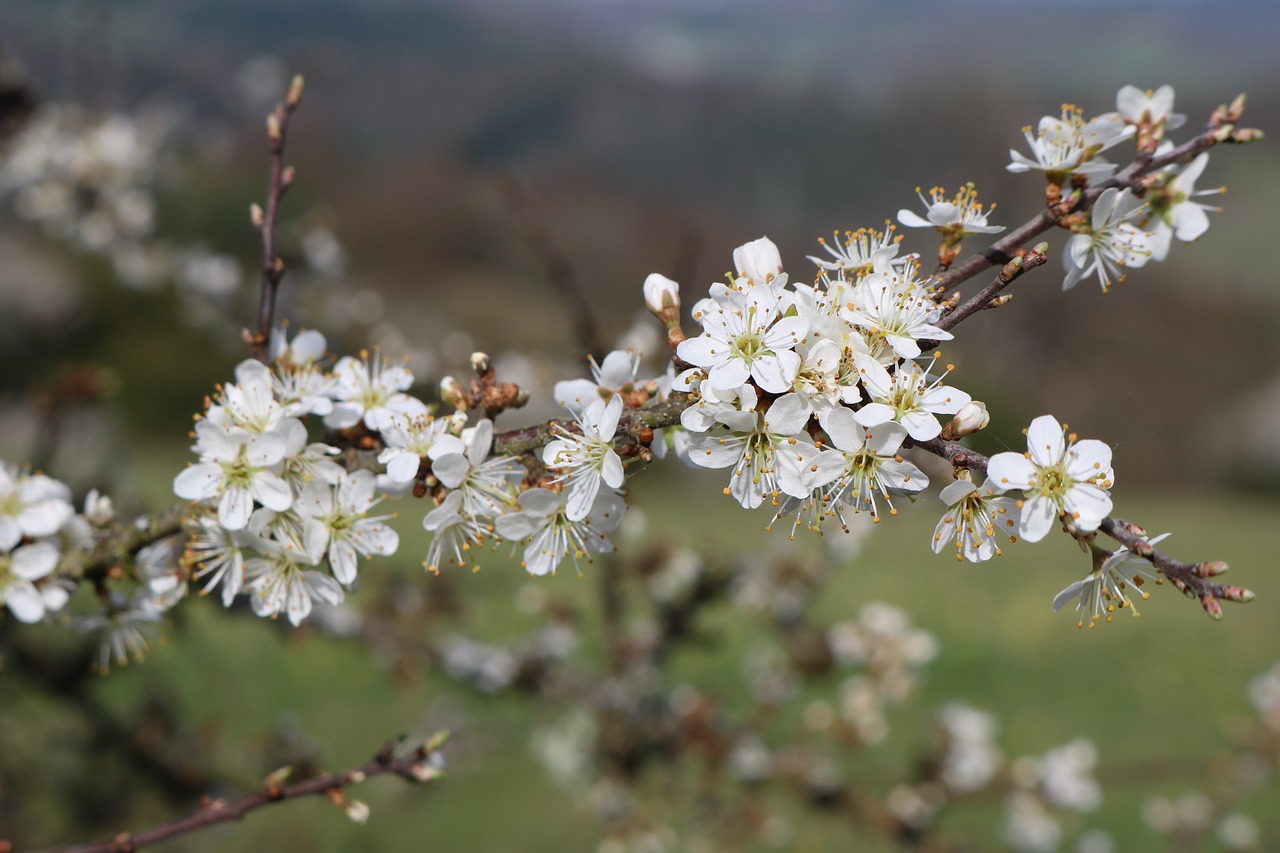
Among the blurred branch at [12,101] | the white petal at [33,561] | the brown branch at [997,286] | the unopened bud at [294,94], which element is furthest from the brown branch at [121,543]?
the blurred branch at [12,101]

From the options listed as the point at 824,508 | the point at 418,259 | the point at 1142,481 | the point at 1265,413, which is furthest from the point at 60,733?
the point at 418,259

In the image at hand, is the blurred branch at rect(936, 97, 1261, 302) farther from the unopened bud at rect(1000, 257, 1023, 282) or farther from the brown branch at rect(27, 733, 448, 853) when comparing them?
the brown branch at rect(27, 733, 448, 853)

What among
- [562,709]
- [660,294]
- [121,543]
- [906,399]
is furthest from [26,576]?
[562,709]

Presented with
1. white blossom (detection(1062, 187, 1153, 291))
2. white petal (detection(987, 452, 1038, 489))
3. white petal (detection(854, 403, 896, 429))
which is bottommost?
white petal (detection(987, 452, 1038, 489))

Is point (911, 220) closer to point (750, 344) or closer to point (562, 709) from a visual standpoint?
point (750, 344)

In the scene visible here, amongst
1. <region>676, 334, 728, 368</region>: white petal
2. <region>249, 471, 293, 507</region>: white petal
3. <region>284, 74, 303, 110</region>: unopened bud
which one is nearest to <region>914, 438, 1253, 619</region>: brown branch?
<region>676, 334, 728, 368</region>: white petal

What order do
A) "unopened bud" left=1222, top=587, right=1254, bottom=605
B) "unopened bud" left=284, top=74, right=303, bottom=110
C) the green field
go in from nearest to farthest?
1. "unopened bud" left=1222, top=587, right=1254, bottom=605
2. "unopened bud" left=284, top=74, right=303, bottom=110
3. the green field
